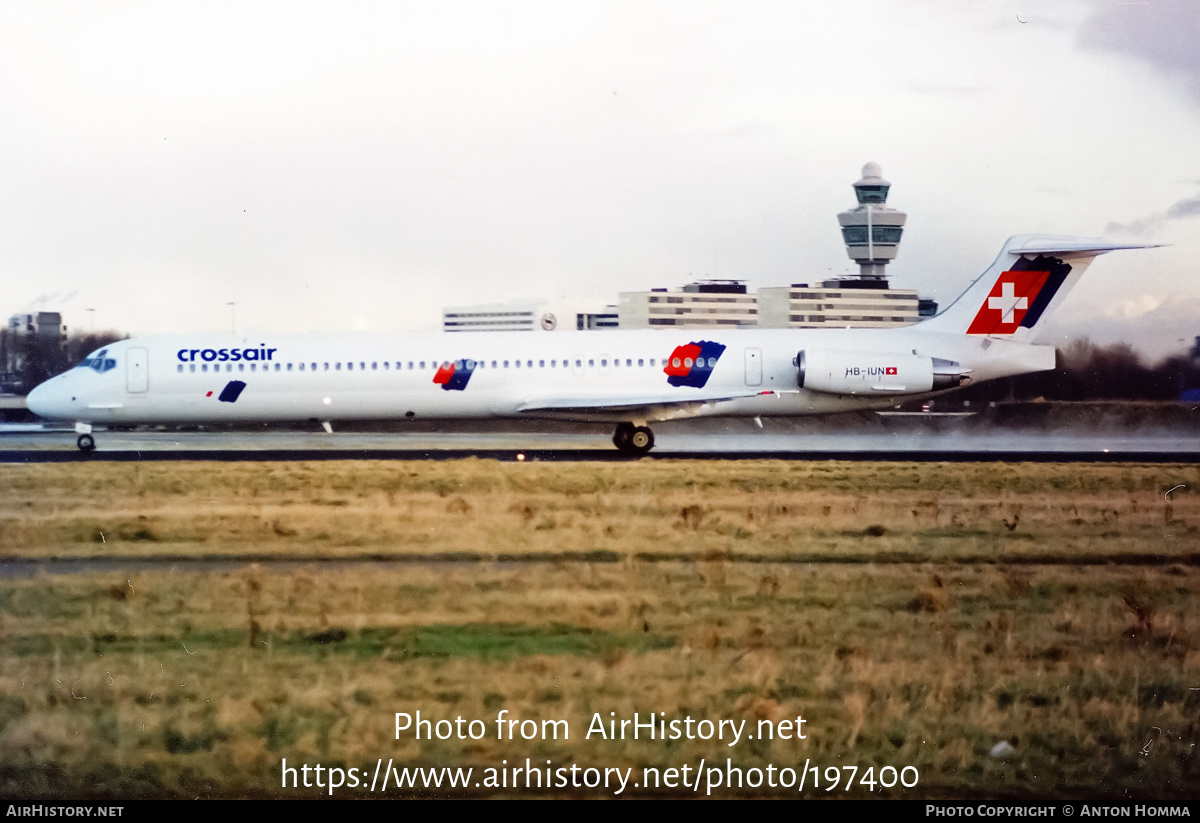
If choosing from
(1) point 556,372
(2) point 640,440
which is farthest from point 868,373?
(1) point 556,372

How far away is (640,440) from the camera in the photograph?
27828 millimetres

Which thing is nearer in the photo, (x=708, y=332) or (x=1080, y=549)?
(x=1080, y=549)

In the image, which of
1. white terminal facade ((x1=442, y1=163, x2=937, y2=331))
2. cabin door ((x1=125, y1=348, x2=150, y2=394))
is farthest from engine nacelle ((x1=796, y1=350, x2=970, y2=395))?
white terminal facade ((x1=442, y1=163, x2=937, y2=331))

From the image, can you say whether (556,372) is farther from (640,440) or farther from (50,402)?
(50,402)

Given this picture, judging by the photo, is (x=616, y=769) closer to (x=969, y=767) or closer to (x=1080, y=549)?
(x=969, y=767)

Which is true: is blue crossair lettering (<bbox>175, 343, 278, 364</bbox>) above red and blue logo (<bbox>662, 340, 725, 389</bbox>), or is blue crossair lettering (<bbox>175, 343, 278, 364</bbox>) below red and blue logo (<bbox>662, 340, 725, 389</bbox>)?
above

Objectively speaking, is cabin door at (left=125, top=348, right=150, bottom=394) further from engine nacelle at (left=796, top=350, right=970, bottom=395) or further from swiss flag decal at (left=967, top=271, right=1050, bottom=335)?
swiss flag decal at (left=967, top=271, right=1050, bottom=335)

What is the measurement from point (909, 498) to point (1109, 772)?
1255cm

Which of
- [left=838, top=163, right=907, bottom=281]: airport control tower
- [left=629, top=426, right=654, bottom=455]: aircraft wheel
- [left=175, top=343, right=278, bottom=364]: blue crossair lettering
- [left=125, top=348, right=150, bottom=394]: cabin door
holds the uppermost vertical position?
[left=838, top=163, right=907, bottom=281]: airport control tower

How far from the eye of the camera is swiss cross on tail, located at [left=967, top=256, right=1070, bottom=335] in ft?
93.8

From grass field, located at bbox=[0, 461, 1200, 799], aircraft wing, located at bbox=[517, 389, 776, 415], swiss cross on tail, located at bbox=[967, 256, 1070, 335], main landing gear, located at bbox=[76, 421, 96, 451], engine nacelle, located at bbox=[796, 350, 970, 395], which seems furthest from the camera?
main landing gear, located at bbox=[76, 421, 96, 451]

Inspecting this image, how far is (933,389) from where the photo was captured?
28.3m

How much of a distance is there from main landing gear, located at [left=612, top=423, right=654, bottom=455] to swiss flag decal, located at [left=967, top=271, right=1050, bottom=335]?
7931 millimetres

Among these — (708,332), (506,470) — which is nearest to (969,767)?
(506,470)
